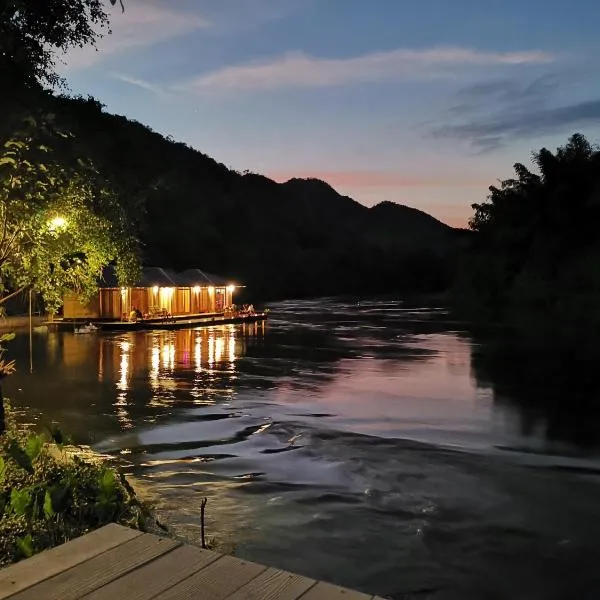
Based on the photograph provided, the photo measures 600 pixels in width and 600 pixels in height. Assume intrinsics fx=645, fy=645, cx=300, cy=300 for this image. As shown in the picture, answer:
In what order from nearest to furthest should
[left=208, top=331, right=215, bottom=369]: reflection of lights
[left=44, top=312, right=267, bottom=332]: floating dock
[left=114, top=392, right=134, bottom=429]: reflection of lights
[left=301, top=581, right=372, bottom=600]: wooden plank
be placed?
[left=301, top=581, right=372, bottom=600]: wooden plank → [left=114, top=392, right=134, bottom=429]: reflection of lights → [left=208, top=331, right=215, bottom=369]: reflection of lights → [left=44, top=312, right=267, bottom=332]: floating dock

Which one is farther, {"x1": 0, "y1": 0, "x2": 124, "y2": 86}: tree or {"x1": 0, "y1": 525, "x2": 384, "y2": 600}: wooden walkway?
{"x1": 0, "y1": 0, "x2": 124, "y2": 86}: tree

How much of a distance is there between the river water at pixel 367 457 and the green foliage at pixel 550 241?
4173 centimetres

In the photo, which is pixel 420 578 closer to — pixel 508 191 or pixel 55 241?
pixel 55 241

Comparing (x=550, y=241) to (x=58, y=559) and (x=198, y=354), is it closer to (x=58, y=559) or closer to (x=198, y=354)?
(x=198, y=354)

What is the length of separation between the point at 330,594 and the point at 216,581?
0.53m

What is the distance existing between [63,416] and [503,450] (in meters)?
8.49

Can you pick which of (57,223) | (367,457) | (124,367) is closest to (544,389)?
(367,457)

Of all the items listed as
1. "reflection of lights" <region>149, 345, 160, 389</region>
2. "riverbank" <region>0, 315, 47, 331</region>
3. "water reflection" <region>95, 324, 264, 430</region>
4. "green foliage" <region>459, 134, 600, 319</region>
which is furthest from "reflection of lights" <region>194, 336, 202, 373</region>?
"green foliage" <region>459, 134, 600, 319</region>

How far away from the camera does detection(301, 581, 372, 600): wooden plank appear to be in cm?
281

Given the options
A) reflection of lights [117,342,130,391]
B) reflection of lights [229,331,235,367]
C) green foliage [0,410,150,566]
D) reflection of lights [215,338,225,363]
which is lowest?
reflection of lights [229,331,235,367]

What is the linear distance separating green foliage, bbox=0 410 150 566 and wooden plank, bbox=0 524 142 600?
640 mm

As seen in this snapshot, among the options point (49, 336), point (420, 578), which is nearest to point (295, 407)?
point (420, 578)

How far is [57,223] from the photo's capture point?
8648 millimetres

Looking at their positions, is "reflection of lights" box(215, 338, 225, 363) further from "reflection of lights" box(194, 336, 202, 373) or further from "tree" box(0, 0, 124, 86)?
"tree" box(0, 0, 124, 86)
